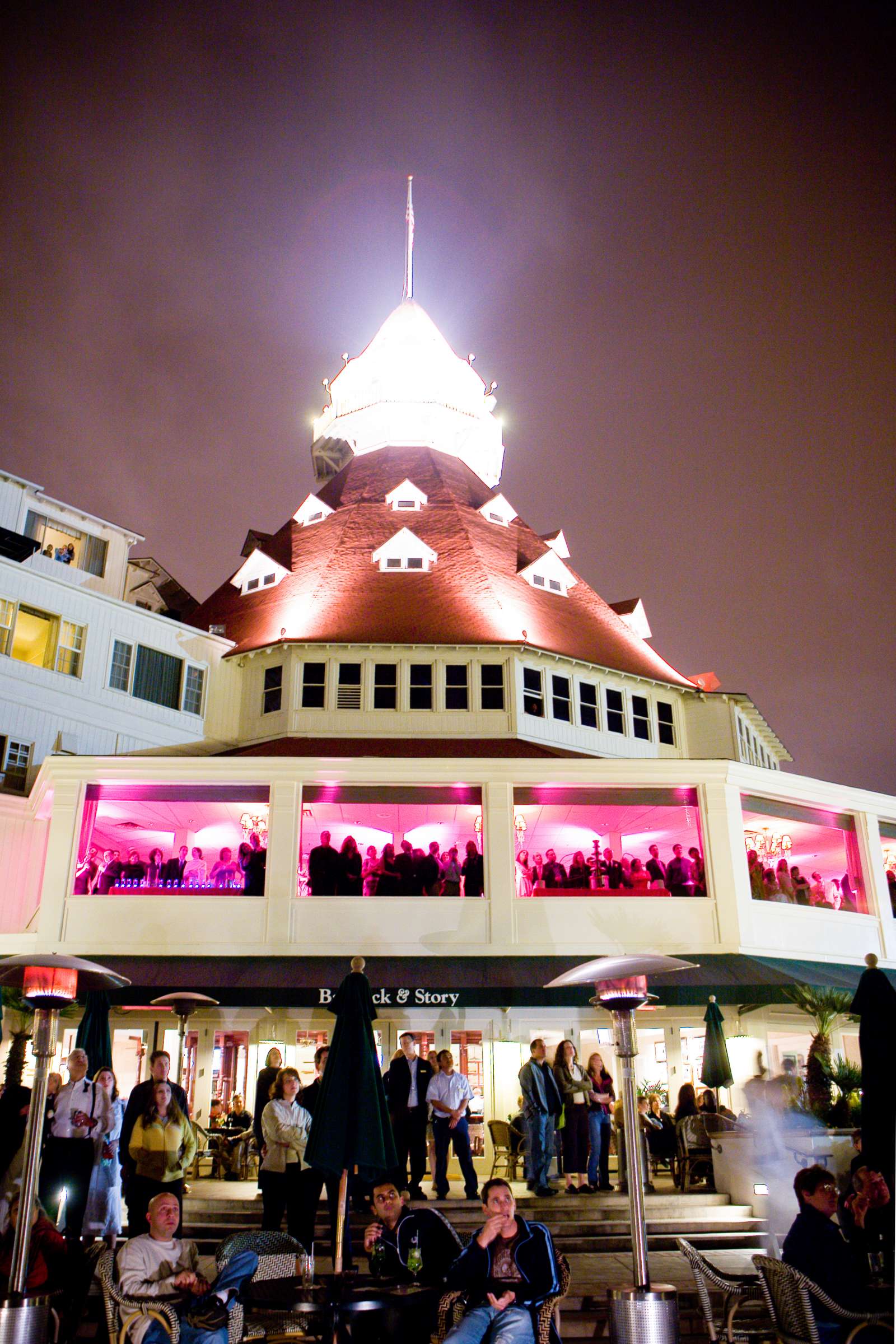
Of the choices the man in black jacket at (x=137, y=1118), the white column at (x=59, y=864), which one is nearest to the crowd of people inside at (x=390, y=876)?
the white column at (x=59, y=864)

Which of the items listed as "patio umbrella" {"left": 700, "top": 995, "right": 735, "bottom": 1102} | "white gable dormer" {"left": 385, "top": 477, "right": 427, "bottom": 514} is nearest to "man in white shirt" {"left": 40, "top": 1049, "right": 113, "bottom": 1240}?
"patio umbrella" {"left": 700, "top": 995, "right": 735, "bottom": 1102}

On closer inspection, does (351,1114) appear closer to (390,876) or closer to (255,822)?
(390,876)

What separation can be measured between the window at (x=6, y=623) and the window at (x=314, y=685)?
732 cm

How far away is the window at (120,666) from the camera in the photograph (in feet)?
90.2

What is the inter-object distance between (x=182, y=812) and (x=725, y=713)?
16.0 meters

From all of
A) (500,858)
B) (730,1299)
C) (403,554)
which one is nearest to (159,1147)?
(730,1299)

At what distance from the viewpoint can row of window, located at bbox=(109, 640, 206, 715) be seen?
1091 inches

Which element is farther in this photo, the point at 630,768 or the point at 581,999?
the point at 630,768

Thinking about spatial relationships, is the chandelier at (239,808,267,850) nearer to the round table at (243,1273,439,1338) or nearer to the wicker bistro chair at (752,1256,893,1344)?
the round table at (243,1273,439,1338)

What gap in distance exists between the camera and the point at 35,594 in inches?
1024

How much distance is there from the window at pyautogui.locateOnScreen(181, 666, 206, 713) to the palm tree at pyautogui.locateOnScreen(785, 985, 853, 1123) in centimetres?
1655

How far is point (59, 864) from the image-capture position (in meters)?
20.5

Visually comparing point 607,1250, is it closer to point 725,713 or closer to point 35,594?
point 35,594

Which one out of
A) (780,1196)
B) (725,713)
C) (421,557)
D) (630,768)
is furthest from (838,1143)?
(421,557)
